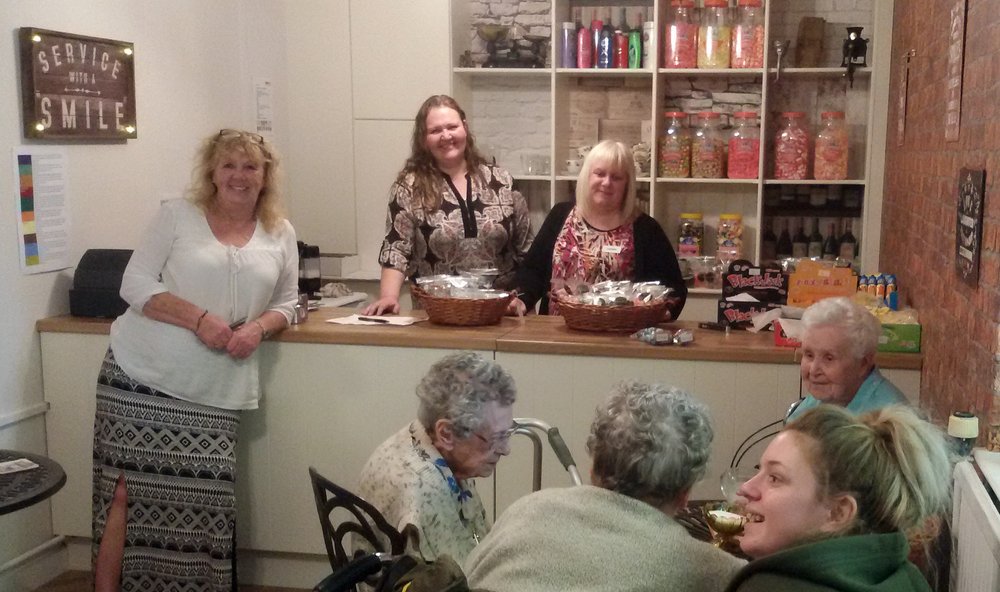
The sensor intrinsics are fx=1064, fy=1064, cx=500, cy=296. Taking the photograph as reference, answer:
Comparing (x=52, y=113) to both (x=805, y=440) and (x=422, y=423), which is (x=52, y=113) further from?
(x=805, y=440)

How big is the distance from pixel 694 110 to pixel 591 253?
1822 mm

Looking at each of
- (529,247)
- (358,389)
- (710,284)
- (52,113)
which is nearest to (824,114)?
(710,284)

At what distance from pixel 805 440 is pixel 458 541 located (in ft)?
2.65

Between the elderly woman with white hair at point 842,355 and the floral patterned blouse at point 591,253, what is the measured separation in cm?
119

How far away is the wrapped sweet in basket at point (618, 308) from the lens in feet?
10.6

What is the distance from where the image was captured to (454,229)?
395cm

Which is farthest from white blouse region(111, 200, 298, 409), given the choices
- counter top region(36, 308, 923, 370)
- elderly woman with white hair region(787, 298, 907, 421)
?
elderly woman with white hair region(787, 298, 907, 421)

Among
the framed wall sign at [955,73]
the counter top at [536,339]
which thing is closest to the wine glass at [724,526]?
the counter top at [536,339]

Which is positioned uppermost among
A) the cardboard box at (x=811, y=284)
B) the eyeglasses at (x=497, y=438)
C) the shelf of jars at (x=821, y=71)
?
the shelf of jars at (x=821, y=71)

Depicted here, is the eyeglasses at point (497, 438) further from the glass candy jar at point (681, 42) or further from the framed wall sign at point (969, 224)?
the glass candy jar at point (681, 42)

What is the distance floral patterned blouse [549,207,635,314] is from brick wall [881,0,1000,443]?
0.94m

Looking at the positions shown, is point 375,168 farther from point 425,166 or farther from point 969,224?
point 969,224

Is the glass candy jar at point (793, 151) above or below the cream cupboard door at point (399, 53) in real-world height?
below

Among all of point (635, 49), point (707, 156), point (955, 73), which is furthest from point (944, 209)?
point (635, 49)
